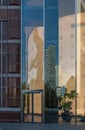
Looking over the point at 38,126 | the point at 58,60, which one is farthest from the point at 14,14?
the point at 38,126

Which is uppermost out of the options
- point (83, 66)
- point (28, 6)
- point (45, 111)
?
point (28, 6)

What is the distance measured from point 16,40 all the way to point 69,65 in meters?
2.86

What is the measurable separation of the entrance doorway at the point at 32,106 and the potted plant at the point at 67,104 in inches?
39.3

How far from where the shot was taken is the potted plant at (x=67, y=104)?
3138 centimetres

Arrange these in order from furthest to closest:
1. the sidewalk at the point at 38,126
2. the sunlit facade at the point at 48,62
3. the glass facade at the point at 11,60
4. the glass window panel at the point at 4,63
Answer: the glass window panel at the point at 4,63 → the glass facade at the point at 11,60 → the sunlit facade at the point at 48,62 → the sidewalk at the point at 38,126

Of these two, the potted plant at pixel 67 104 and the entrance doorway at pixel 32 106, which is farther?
the entrance doorway at pixel 32 106

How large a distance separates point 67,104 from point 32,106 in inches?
65.8

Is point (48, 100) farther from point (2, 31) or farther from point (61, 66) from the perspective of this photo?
point (2, 31)

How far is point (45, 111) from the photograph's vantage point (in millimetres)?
31453

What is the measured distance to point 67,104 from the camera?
103 feet

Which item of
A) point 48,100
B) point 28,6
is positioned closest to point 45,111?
point 48,100

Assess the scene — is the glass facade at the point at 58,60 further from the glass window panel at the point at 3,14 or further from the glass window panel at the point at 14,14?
the glass window panel at the point at 3,14

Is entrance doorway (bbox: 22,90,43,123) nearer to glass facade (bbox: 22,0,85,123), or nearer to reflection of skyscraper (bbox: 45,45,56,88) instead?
glass facade (bbox: 22,0,85,123)

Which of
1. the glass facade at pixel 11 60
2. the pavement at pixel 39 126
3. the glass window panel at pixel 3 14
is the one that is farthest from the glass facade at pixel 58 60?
the glass window panel at pixel 3 14
